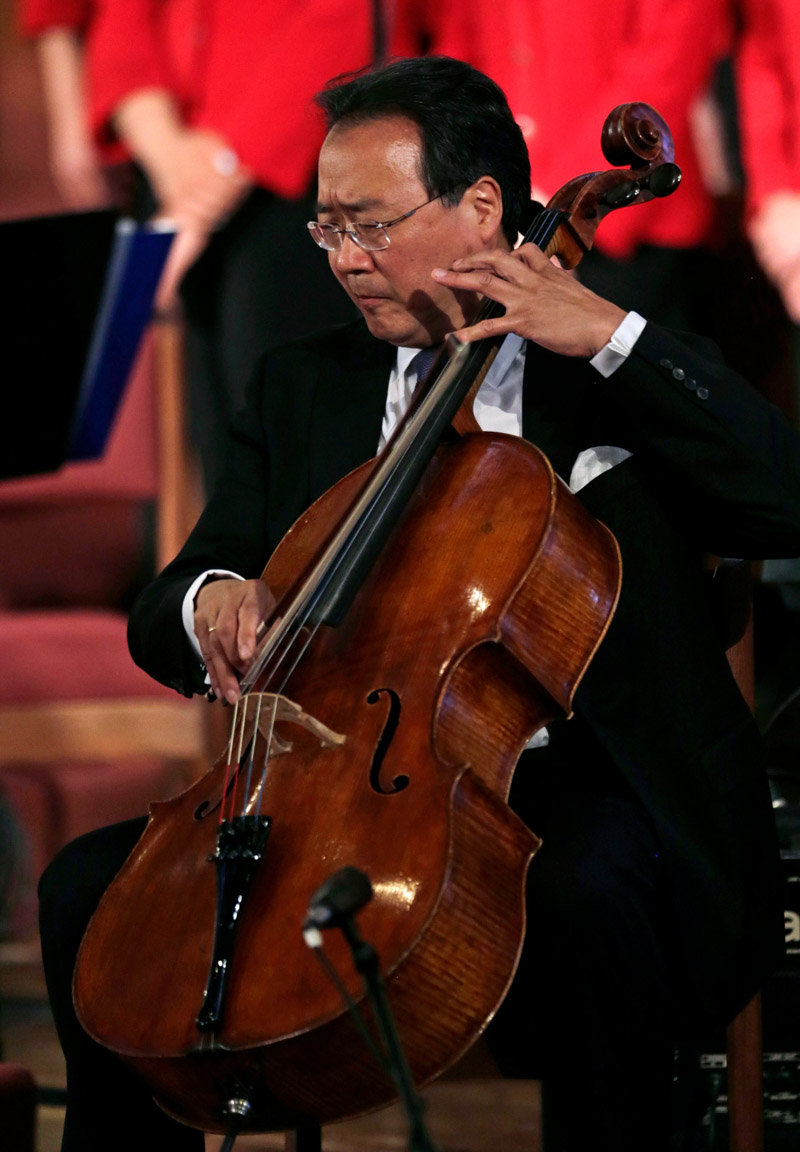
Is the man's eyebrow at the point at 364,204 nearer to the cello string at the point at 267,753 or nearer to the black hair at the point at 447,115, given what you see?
the black hair at the point at 447,115

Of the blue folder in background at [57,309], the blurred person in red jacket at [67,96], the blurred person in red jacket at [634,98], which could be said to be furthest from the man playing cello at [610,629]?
the blurred person in red jacket at [67,96]

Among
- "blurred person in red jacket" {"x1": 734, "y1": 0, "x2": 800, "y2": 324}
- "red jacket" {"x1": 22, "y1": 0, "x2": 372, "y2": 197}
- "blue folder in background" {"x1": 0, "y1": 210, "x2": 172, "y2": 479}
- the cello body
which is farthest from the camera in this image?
"red jacket" {"x1": 22, "y1": 0, "x2": 372, "y2": 197}

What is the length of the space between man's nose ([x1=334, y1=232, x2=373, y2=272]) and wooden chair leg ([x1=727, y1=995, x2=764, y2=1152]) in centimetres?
80

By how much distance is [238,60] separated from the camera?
258cm

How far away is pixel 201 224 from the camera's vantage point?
2.66m

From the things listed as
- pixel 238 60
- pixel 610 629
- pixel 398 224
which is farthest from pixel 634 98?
pixel 610 629

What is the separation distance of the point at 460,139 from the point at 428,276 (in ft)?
0.46

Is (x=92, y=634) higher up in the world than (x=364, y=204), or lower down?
lower down

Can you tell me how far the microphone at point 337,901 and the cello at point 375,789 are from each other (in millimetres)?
85

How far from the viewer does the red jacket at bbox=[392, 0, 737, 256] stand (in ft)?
7.47

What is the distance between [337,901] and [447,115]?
0.85m

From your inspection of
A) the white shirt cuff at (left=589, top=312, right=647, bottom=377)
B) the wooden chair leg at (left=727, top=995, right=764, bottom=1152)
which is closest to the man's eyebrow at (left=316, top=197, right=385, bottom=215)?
the white shirt cuff at (left=589, top=312, right=647, bottom=377)

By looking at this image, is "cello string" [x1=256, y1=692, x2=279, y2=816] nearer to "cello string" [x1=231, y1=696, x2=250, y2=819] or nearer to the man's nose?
"cello string" [x1=231, y1=696, x2=250, y2=819]

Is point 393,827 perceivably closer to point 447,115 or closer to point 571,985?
point 571,985
